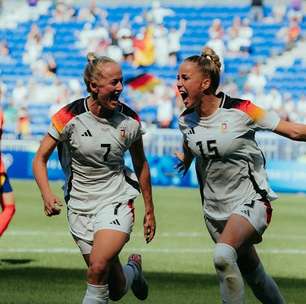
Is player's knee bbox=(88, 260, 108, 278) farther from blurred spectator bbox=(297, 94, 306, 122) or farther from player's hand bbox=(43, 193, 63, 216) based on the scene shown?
blurred spectator bbox=(297, 94, 306, 122)

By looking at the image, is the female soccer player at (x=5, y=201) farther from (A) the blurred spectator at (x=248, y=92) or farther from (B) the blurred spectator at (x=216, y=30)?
(B) the blurred spectator at (x=216, y=30)

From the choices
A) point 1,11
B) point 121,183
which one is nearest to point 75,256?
point 121,183

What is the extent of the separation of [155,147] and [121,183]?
20.5 metres

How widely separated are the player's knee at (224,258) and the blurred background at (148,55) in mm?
20688

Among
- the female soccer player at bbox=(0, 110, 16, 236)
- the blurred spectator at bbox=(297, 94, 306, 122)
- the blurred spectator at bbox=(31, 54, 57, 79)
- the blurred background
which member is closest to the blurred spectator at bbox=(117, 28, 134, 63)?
the blurred background

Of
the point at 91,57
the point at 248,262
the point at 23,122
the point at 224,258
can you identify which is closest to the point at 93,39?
the point at 23,122

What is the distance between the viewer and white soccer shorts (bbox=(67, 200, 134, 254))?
9.14m

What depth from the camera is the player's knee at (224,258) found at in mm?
8617

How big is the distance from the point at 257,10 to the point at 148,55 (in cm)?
404

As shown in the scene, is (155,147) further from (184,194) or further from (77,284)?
(77,284)

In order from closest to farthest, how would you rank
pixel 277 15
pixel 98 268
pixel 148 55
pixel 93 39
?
pixel 98 268, pixel 148 55, pixel 277 15, pixel 93 39

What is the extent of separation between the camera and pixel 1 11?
45.6 m

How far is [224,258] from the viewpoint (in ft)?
28.3

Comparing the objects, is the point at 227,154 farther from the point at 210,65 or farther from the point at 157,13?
the point at 157,13
